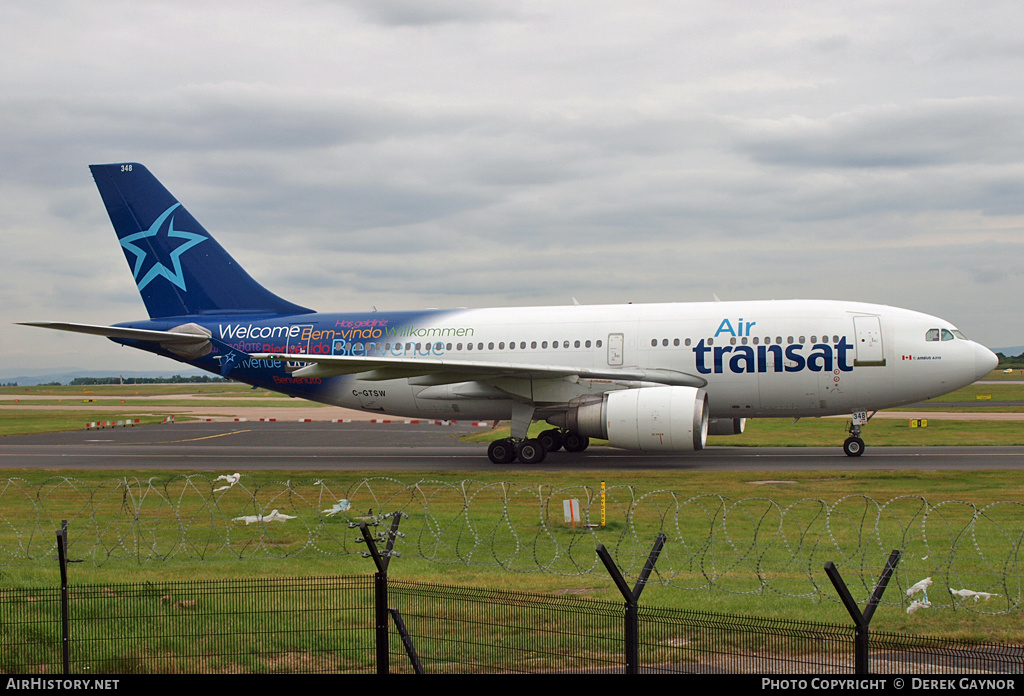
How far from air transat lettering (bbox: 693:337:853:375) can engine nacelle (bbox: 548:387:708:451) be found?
192 cm

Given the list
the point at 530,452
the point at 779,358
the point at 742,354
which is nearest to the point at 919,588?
the point at 779,358

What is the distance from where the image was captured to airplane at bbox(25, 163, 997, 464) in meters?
25.9

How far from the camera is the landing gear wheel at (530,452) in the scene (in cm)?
2740

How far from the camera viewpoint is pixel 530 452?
2744 cm

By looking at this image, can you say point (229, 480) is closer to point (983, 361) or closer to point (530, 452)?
point (530, 452)

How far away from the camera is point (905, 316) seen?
86.8ft

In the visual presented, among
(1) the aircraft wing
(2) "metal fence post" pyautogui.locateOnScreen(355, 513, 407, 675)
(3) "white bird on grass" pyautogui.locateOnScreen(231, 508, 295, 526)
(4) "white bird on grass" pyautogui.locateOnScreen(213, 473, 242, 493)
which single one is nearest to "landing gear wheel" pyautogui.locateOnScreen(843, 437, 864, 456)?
(1) the aircraft wing

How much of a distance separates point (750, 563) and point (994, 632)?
3.79 metres

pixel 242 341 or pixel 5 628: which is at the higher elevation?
pixel 242 341

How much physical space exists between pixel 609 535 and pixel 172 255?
22903 mm

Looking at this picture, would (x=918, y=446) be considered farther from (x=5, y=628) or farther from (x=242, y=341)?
(x=5, y=628)

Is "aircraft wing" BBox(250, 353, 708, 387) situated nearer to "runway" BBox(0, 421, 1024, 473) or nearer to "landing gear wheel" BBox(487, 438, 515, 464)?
"landing gear wheel" BBox(487, 438, 515, 464)
